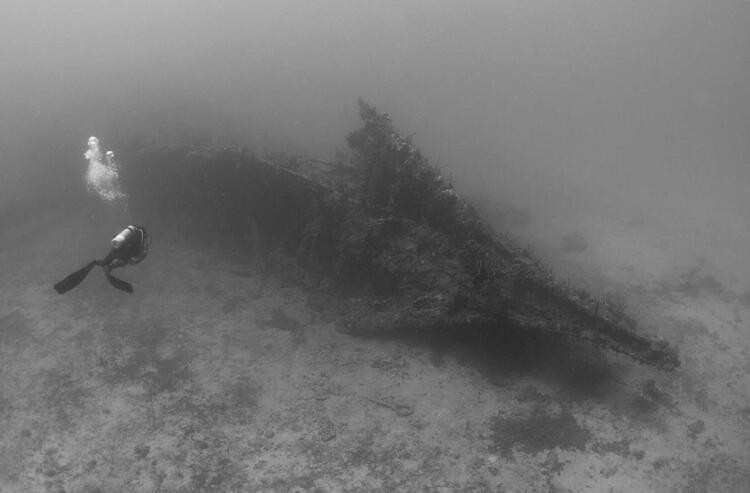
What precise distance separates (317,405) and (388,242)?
8.92 feet

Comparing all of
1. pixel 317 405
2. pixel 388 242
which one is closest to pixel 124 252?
pixel 317 405

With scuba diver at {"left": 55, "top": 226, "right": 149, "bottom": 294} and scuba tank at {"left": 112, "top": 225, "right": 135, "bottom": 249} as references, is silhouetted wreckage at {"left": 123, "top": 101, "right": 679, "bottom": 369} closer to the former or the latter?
scuba diver at {"left": 55, "top": 226, "right": 149, "bottom": 294}

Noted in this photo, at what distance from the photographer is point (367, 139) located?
8539mm

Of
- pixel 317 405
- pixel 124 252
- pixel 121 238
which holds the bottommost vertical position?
pixel 317 405

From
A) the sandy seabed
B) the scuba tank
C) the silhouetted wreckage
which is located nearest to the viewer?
the sandy seabed

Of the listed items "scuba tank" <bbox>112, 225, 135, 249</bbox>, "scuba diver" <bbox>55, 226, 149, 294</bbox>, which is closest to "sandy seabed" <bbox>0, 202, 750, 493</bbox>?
"scuba diver" <bbox>55, 226, 149, 294</bbox>

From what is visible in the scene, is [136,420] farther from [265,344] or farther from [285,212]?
[285,212]

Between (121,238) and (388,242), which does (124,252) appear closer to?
(121,238)

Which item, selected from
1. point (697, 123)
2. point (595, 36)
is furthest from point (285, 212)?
point (595, 36)

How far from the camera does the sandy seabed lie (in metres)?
5.75

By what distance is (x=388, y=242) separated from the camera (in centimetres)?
746

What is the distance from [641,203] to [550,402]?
16303mm

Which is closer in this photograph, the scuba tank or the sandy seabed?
the sandy seabed

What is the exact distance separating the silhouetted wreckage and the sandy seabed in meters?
0.70
